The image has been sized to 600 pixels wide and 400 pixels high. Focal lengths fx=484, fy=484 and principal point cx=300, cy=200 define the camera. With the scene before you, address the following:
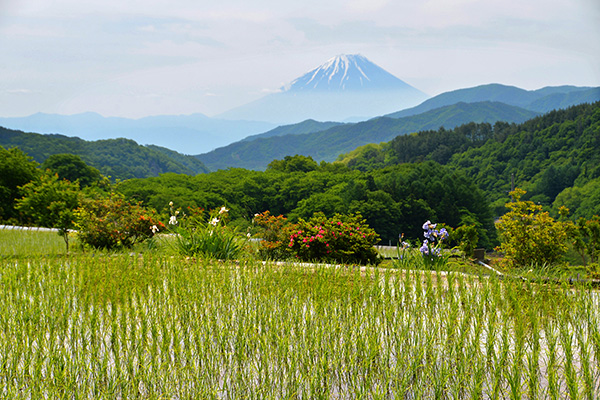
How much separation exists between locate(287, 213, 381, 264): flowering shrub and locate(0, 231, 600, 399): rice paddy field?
10.9 ft

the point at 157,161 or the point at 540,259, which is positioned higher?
the point at 157,161

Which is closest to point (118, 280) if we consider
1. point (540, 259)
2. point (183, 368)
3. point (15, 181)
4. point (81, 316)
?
point (81, 316)

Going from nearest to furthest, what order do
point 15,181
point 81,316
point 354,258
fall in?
point 81,316 → point 354,258 → point 15,181

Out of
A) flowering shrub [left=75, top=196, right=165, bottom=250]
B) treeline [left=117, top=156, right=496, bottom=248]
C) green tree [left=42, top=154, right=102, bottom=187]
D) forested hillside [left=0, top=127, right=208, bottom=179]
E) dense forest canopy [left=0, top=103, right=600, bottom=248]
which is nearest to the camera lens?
flowering shrub [left=75, top=196, right=165, bottom=250]

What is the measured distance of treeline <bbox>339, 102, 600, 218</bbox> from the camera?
6662 cm

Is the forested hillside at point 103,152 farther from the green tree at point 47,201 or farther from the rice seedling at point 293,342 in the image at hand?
the rice seedling at point 293,342

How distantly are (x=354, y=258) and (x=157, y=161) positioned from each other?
106 meters

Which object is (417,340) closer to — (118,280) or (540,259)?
(118,280)

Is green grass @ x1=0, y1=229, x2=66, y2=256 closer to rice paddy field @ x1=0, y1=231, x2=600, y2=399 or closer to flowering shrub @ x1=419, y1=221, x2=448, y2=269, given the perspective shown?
rice paddy field @ x1=0, y1=231, x2=600, y2=399

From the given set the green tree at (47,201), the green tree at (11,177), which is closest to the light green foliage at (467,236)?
the green tree at (47,201)

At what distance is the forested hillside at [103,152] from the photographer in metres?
82.2

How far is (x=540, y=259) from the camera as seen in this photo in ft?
32.9

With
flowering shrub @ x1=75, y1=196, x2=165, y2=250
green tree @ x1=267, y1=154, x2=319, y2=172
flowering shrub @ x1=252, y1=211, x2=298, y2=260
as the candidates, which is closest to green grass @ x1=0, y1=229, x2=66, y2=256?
flowering shrub @ x1=75, y1=196, x2=165, y2=250

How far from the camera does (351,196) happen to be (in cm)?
5228
